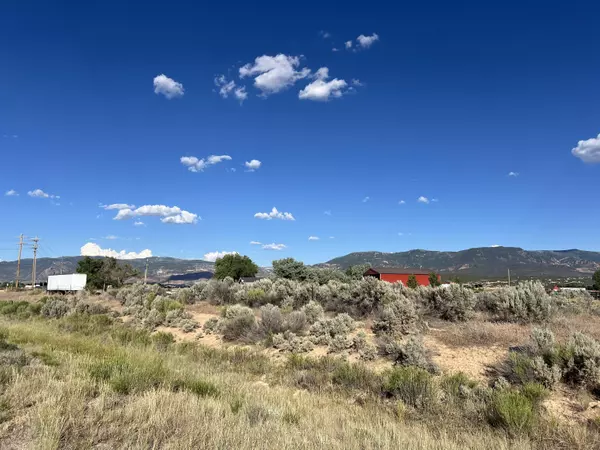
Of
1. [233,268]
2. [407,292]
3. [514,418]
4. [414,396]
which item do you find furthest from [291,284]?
[233,268]

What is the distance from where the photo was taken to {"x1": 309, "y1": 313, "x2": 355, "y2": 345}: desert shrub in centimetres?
1266

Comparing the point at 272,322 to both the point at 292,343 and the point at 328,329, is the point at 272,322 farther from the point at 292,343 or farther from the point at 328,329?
the point at 328,329

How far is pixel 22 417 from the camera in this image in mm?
4941

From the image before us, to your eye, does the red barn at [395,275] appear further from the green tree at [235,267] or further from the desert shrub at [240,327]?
the desert shrub at [240,327]

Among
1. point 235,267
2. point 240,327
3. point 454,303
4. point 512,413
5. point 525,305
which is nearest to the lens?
point 512,413

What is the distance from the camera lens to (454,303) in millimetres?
14227

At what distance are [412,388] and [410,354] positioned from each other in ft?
7.10

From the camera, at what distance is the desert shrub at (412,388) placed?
279 inches

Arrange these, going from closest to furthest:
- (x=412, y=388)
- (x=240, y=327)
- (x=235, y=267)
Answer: (x=412, y=388) → (x=240, y=327) → (x=235, y=267)

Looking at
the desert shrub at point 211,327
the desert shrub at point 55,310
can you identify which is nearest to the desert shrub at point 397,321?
the desert shrub at point 211,327

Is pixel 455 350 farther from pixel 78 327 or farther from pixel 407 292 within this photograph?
pixel 78 327

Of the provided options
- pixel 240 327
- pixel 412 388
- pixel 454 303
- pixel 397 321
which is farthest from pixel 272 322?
pixel 412 388

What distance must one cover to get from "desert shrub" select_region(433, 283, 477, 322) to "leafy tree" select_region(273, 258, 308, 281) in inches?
1469

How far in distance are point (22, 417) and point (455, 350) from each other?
9.50m
